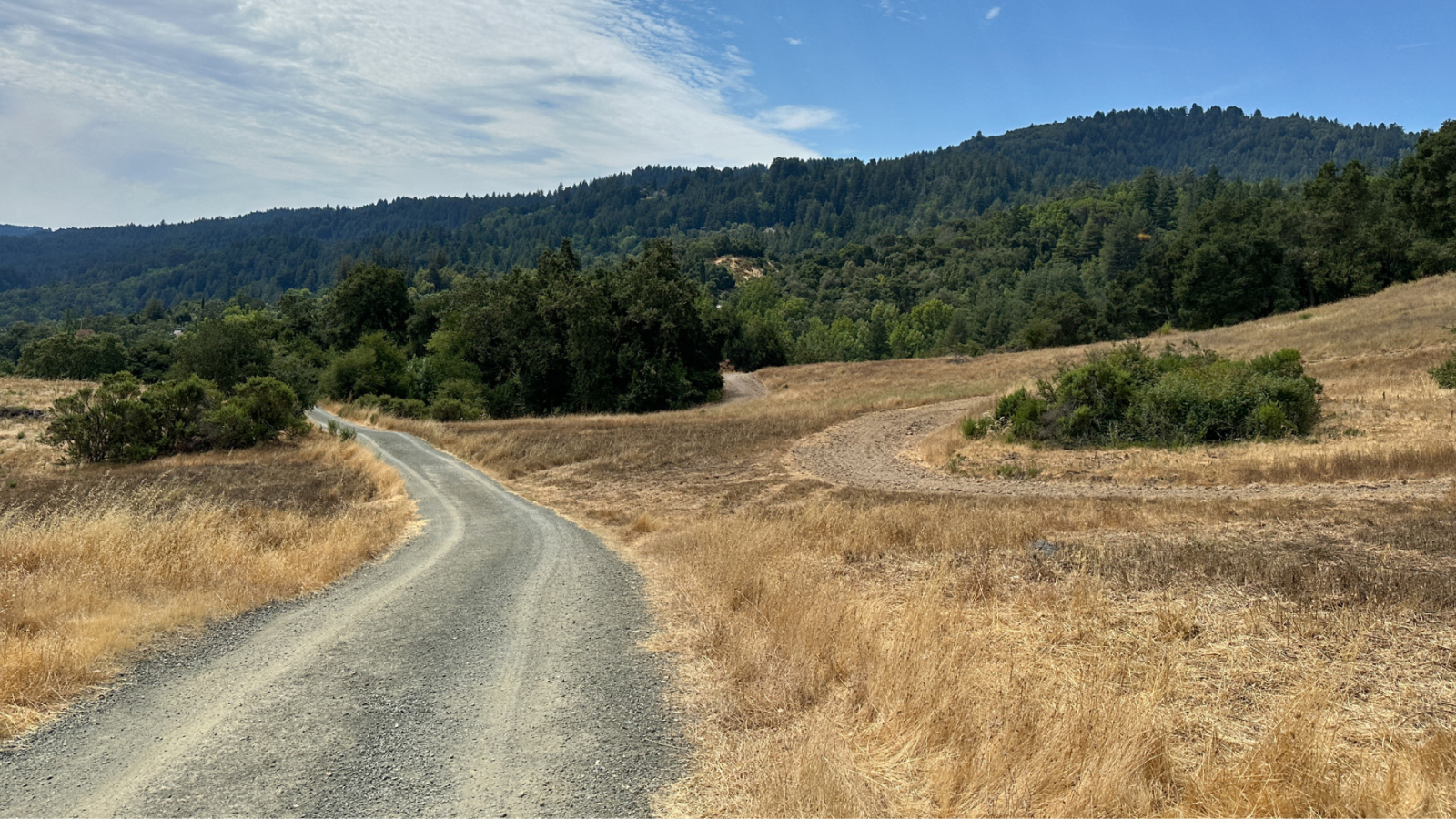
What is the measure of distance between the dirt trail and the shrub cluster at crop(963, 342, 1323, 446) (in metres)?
3.87

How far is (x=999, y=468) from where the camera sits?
2248 cm

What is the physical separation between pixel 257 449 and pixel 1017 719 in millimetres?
36155

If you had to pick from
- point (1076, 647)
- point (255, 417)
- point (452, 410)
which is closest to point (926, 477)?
point (1076, 647)

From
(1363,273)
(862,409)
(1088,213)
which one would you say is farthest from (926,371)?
(1088,213)

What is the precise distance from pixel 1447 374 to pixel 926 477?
17059 mm

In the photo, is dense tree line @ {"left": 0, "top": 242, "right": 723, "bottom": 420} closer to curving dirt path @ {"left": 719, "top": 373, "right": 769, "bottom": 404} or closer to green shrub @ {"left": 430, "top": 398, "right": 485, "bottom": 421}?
green shrub @ {"left": 430, "top": 398, "right": 485, "bottom": 421}

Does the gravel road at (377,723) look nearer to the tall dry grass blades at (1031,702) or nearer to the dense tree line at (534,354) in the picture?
the tall dry grass blades at (1031,702)

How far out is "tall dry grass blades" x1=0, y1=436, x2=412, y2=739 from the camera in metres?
5.74

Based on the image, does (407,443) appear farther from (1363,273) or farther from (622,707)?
(1363,273)

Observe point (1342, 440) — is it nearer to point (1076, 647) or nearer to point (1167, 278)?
point (1076, 647)

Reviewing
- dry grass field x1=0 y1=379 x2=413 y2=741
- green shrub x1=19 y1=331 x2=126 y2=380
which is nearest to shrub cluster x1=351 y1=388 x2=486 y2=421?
dry grass field x1=0 y1=379 x2=413 y2=741

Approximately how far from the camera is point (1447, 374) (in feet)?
78.8

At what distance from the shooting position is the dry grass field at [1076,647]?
432cm

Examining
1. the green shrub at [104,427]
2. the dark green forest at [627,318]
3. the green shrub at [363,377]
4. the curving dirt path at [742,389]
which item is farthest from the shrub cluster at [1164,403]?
the green shrub at [363,377]
